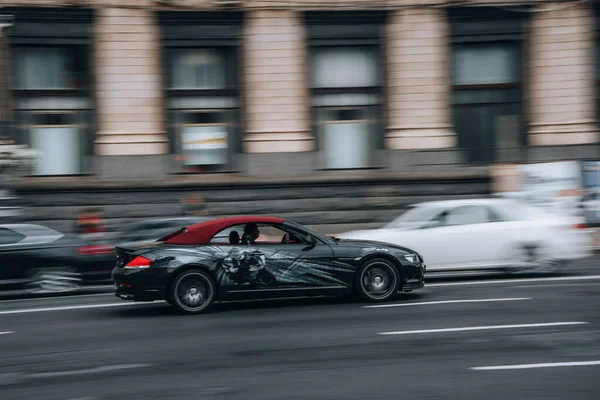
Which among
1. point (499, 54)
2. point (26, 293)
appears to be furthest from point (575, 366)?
point (499, 54)

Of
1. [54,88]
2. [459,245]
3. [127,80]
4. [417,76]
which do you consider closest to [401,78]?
[417,76]

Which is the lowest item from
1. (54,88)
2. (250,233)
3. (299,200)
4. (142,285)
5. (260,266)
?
(142,285)

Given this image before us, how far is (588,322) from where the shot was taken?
1072 centimetres

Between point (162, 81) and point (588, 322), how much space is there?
15891 millimetres

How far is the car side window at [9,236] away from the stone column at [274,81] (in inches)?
376

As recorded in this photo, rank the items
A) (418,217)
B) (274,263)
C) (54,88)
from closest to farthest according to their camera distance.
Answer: (274,263)
(418,217)
(54,88)

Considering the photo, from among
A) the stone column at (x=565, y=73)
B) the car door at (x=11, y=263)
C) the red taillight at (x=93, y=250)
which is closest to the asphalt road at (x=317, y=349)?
the car door at (x=11, y=263)

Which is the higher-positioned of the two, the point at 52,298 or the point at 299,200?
the point at 299,200

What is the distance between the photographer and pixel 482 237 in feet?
52.2

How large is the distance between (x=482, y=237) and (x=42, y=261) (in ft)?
24.1

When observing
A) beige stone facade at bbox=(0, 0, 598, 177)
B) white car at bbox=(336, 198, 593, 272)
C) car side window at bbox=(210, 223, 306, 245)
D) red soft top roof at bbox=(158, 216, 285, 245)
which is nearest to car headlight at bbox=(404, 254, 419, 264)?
car side window at bbox=(210, 223, 306, 245)

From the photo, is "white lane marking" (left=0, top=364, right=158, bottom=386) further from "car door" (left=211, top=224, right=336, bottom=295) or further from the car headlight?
the car headlight

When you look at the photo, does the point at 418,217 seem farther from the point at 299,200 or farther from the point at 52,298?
the point at 299,200

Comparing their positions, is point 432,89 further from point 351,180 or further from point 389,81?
point 351,180
